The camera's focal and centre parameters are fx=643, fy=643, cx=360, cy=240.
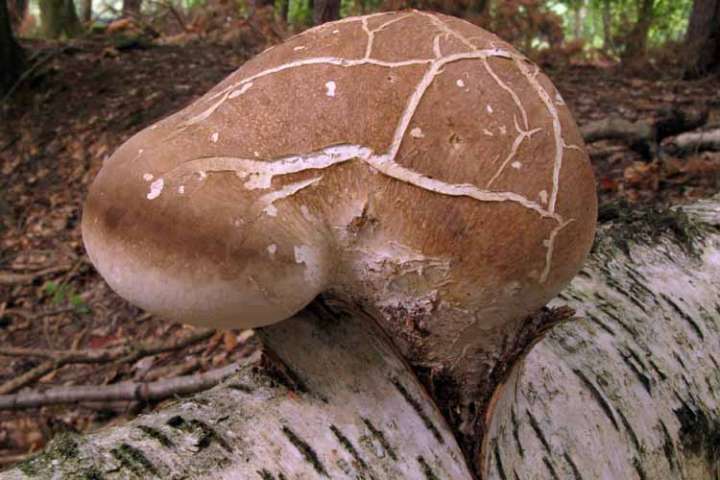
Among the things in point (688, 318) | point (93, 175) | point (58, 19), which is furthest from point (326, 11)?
point (58, 19)

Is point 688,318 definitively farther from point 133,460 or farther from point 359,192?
point 133,460

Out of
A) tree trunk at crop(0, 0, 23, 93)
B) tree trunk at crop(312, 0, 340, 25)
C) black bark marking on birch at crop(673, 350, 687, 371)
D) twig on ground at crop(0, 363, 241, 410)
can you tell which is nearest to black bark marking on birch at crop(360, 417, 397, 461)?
black bark marking on birch at crop(673, 350, 687, 371)

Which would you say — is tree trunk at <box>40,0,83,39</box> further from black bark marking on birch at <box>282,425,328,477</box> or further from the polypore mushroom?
black bark marking on birch at <box>282,425,328,477</box>

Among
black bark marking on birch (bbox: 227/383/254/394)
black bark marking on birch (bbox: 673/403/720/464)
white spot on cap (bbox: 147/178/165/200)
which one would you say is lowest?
black bark marking on birch (bbox: 673/403/720/464)

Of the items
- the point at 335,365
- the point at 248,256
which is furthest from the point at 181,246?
the point at 335,365

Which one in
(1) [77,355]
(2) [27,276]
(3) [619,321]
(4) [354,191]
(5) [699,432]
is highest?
(4) [354,191]

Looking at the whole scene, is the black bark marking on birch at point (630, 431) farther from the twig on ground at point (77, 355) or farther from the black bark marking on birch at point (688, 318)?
the twig on ground at point (77, 355)

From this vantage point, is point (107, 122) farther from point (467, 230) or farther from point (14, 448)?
point (467, 230)
